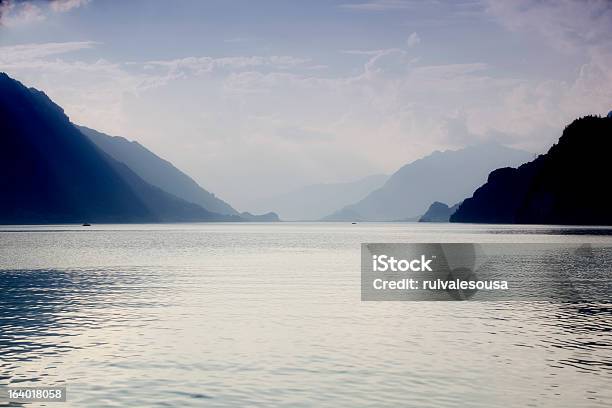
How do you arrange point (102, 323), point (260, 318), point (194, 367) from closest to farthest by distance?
point (194, 367), point (102, 323), point (260, 318)

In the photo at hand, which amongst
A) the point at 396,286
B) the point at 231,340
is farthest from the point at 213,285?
the point at 231,340

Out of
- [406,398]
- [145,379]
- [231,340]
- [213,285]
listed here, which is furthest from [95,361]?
[213,285]

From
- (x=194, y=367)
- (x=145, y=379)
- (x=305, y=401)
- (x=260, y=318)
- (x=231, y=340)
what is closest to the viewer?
(x=305, y=401)

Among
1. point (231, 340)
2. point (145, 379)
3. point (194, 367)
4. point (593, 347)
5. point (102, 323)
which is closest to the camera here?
point (145, 379)

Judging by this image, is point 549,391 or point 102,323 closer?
point 549,391

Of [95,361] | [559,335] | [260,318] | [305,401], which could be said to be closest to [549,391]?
[305,401]

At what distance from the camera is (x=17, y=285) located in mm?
62312

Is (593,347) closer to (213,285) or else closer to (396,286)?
→ (396,286)

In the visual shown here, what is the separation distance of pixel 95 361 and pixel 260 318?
1437cm

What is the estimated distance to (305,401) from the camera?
22.9 metres

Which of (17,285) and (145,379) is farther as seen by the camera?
(17,285)

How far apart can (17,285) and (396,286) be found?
32730 mm

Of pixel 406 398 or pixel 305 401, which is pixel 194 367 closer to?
pixel 305 401

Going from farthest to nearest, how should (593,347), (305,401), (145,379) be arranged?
1. (593,347)
2. (145,379)
3. (305,401)
